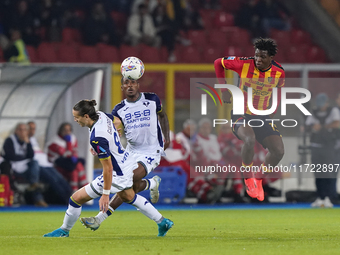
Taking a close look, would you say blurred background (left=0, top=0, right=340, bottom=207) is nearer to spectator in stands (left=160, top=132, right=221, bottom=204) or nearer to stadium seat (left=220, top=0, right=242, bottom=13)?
spectator in stands (left=160, top=132, right=221, bottom=204)

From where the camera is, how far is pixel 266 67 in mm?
8469

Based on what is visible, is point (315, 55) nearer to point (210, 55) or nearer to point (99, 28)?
point (210, 55)

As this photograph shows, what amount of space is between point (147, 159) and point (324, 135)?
21.0 ft

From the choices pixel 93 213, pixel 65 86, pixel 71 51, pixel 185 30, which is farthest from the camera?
pixel 185 30

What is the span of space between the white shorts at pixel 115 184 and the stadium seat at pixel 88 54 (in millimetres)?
9819

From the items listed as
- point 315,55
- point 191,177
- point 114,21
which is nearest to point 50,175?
point 191,177

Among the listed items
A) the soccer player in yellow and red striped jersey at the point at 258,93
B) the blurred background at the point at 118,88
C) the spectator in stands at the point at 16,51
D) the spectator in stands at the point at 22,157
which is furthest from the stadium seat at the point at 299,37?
the soccer player in yellow and red striped jersey at the point at 258,93

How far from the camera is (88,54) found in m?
17.2

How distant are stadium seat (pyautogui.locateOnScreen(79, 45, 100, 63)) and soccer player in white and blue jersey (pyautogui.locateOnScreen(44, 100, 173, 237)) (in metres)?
9.45

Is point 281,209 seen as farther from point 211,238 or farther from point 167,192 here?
point 211,238

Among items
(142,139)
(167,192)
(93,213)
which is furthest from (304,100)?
(142,139)

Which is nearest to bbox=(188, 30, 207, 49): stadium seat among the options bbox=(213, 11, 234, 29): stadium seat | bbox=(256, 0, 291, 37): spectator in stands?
bbox=(213, 11, 234, 29): stadium seat

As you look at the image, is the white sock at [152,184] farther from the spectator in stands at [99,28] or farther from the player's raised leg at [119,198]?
the spectator in stands at [99,28]

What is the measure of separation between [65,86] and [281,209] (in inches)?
192
